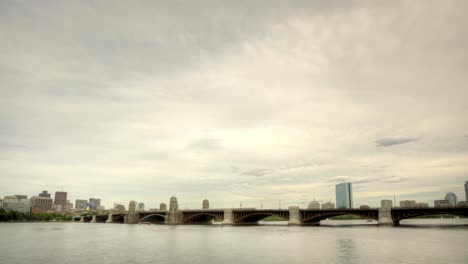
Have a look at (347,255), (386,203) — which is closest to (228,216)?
(386,203)

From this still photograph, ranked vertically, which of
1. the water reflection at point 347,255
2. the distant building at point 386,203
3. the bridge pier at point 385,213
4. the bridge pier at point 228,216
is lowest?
the bridge pier at point 228,216

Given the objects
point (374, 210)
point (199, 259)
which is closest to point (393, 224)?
point (374, 210)

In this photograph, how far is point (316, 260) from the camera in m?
48.2

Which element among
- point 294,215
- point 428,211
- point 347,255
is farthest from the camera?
point 294,215

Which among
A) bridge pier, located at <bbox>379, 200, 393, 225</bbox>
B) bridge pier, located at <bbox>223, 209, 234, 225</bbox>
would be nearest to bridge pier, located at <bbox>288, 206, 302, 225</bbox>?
bridge pier, located at <bbox>379, 200, 393, 225</bbox>

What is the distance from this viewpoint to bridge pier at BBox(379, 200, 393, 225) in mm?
132875

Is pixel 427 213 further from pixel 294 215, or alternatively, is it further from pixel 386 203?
pixel 294 215

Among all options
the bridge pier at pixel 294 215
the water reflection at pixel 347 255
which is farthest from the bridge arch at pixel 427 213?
the water reflection at pixel 347 255

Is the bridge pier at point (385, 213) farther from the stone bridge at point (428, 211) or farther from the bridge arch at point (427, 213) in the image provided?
the bridge arch at point (427, 213)

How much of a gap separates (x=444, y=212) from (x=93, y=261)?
11311 cm

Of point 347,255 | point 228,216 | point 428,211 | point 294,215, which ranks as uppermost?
point 428,211

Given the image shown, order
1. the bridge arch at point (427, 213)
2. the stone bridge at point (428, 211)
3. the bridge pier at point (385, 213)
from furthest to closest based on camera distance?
the bridge pier at point (385, 213), the bridge arch at point (427, 213), the stone bridge at point (428, 211)

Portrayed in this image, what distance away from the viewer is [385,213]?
134m

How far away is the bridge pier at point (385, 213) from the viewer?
436 ft
